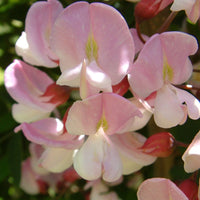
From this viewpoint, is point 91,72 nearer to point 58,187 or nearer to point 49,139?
point 49,139

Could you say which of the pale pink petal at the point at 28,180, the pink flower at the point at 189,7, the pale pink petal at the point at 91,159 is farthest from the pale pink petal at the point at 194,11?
the pale pink petal at the point at 28,180

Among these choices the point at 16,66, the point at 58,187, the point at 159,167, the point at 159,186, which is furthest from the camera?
the point at 58,187

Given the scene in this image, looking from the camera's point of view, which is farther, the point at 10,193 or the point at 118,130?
the point at 10,193

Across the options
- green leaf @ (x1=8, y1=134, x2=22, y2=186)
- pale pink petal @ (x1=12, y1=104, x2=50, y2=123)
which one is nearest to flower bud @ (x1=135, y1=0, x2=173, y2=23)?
pale pink petal @ (x1=12, y1=104, x2=50, y2=123)

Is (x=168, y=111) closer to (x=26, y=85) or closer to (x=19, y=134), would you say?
(x=26, y=85)

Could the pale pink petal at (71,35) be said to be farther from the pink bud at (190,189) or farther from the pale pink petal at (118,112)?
the pink bud at (190,189)

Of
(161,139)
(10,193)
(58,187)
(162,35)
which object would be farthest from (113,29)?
(10,193)

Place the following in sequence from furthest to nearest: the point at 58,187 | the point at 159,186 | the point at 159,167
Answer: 1. the point at 58,187
2. the point at 159,167
3. the point at 159,186
